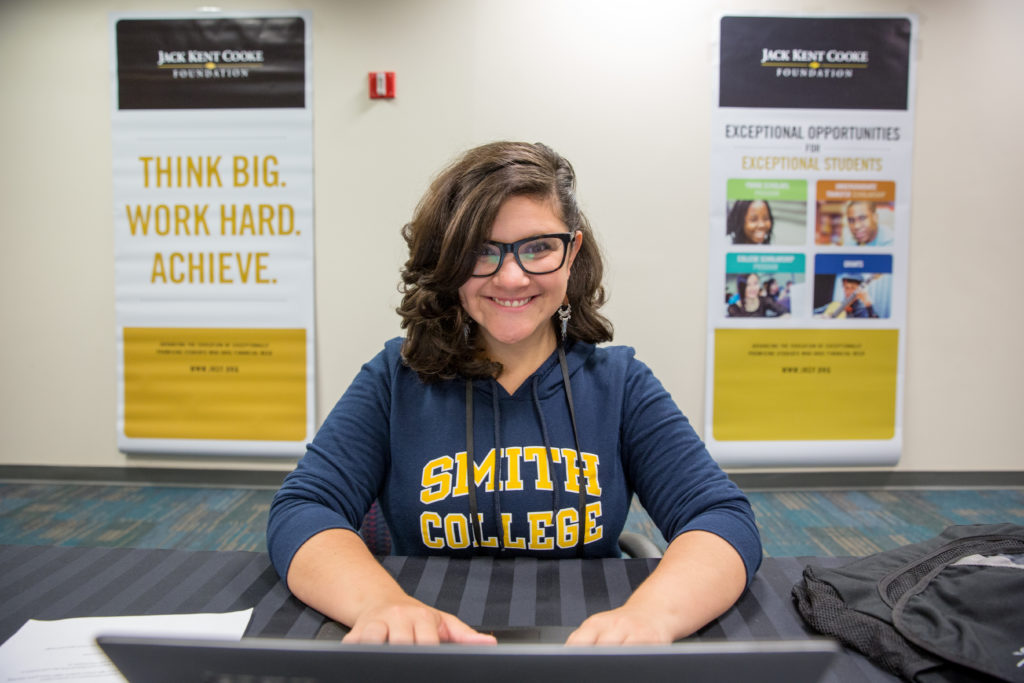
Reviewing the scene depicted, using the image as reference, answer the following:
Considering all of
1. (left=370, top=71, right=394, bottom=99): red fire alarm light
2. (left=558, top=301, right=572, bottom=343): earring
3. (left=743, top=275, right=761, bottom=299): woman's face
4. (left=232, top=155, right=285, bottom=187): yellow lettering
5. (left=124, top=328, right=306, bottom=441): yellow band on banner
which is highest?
(left=370, top=71, right=394, bottom=99): red fire alarm light

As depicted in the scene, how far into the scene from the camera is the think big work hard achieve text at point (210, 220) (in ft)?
9.84

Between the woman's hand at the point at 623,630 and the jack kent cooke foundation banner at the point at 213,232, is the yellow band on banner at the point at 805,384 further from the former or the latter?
the woman's hand at the point at 623,630

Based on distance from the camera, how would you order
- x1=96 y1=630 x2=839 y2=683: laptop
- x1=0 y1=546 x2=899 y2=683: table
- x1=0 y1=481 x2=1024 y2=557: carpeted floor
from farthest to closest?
x1=0 y1=481 x2=1024 y2=557: carpeted floor → x1=0 y1=546 x2=899 y2=683: table → x1=96 y1=630 x2=839 y2=683: laptop

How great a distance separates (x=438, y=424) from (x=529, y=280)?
0.30m

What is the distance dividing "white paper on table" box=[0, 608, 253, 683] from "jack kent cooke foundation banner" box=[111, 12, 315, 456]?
2.37 meters

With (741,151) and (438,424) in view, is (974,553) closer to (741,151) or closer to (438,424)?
(438,424)

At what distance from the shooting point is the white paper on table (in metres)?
0.68

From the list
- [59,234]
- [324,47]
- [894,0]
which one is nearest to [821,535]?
[894,0]

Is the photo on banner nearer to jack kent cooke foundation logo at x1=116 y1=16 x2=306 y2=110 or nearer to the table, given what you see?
jack kent cooke foundation logo at x1=116 y1=16 x2=306 y2=110

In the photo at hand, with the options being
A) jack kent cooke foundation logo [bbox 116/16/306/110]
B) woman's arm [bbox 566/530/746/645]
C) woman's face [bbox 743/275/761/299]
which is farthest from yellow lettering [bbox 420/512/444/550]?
jack kent cooke foundation logo [bbox 116/16/306/110]

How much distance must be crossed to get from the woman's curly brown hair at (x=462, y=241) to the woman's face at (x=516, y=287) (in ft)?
0.07

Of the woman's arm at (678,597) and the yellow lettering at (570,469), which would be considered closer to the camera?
the woman's arm at (678,597)

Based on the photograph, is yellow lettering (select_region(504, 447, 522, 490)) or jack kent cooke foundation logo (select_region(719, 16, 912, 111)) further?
jack kent cooke foundation logo (select_region(719, 16, 912, 111))

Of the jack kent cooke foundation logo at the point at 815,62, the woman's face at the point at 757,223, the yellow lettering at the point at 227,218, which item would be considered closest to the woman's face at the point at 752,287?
the woman's face at the point at 757,223
